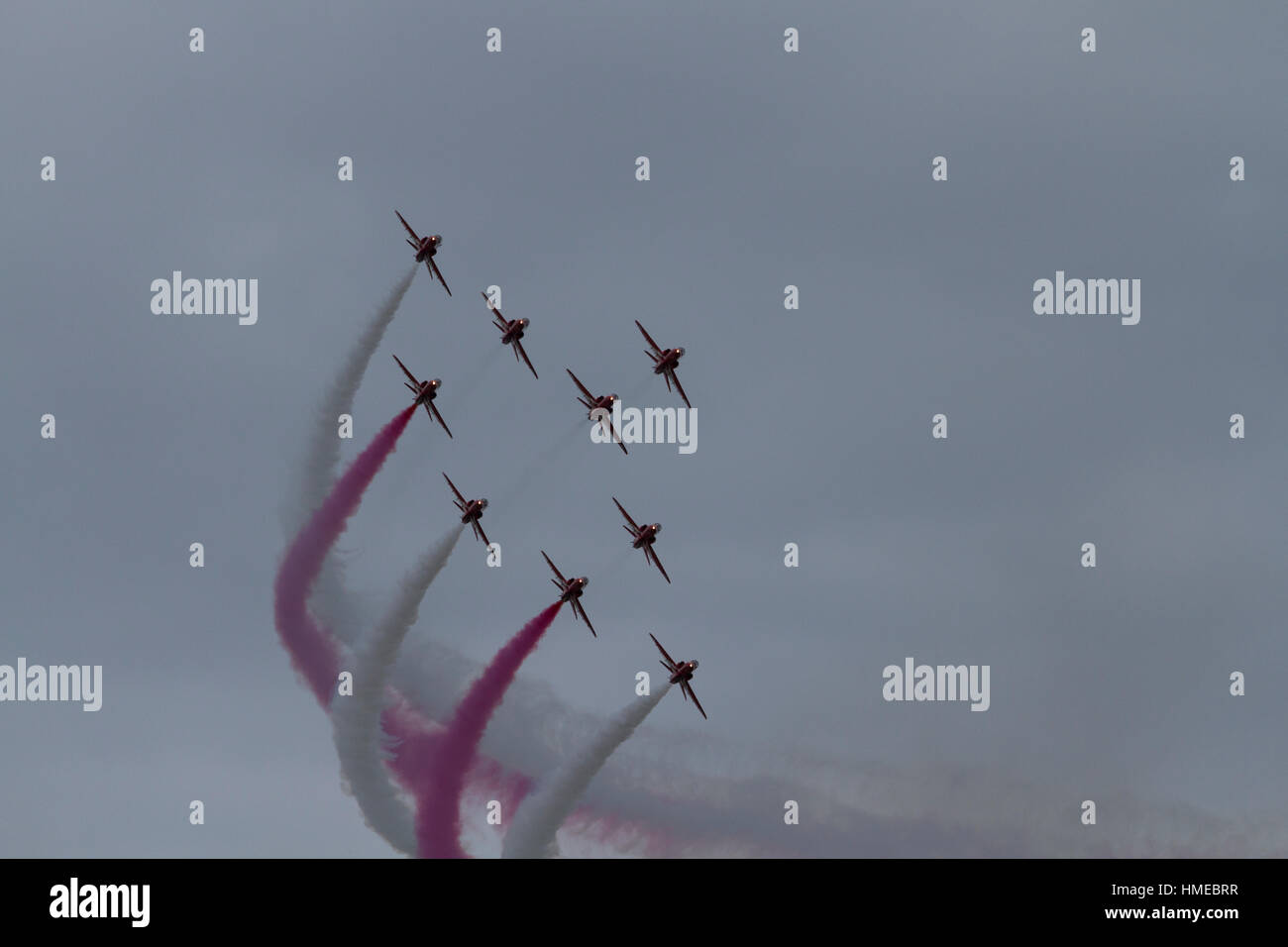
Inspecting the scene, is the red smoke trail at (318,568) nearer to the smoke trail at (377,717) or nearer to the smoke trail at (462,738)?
the smoke trail at (377,717)

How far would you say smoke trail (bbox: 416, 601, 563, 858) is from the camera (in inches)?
7032

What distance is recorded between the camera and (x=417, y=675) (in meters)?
185

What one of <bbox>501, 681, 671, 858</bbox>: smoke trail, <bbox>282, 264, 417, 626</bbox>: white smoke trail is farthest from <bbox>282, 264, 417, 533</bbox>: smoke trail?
<bbox>501, 681, 671, 858</bbox>: smoke trail

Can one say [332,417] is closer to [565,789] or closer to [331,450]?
[331,450]

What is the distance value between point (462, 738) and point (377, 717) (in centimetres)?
550

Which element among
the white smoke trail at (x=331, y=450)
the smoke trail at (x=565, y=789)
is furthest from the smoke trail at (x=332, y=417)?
the smoke trail at (x=565, y=789)

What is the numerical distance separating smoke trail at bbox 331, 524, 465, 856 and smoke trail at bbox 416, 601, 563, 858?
4.76 ft

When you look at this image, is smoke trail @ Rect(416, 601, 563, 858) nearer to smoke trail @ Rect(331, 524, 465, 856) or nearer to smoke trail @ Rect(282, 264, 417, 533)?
smoke trail @ Rect(331, 524, 465, 856)

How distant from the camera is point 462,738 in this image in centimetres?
18188

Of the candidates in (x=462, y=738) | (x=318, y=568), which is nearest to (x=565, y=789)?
(x=462, y=738)
